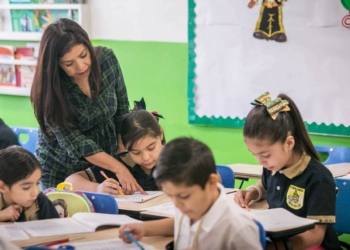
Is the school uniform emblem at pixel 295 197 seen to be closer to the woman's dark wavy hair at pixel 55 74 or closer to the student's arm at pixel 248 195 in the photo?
the student's arm at pixel 248 195

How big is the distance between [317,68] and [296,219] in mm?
1908

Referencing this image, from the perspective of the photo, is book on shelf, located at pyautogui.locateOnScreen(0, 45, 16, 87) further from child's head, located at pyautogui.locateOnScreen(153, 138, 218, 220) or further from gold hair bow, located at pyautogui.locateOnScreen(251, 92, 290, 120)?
child's head, located at pyautogui.locateOnScreen(153, 138, 218, 220)

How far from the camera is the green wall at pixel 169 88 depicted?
4348 millimetres

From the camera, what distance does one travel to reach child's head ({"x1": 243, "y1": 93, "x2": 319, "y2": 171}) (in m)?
2.37

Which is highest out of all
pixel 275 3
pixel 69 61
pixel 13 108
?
pixel 275 3

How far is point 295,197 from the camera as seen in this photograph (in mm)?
2414

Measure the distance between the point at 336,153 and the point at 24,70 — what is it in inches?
102

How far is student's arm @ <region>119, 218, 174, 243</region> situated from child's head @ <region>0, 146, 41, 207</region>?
0.53 m

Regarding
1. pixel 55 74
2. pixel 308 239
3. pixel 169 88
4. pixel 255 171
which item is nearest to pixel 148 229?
pixel 308 239

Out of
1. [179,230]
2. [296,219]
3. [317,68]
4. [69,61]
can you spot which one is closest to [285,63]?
[317,68]

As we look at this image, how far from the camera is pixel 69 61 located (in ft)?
9.62

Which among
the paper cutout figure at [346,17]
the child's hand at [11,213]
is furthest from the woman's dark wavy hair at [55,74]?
the paper cutout figure at [346,17]

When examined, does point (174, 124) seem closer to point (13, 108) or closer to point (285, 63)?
point (285, 63)

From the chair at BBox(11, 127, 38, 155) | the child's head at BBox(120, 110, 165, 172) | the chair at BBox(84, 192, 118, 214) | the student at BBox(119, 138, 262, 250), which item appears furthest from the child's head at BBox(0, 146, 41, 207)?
the chair at BBox(11, 127, 38, 155)
